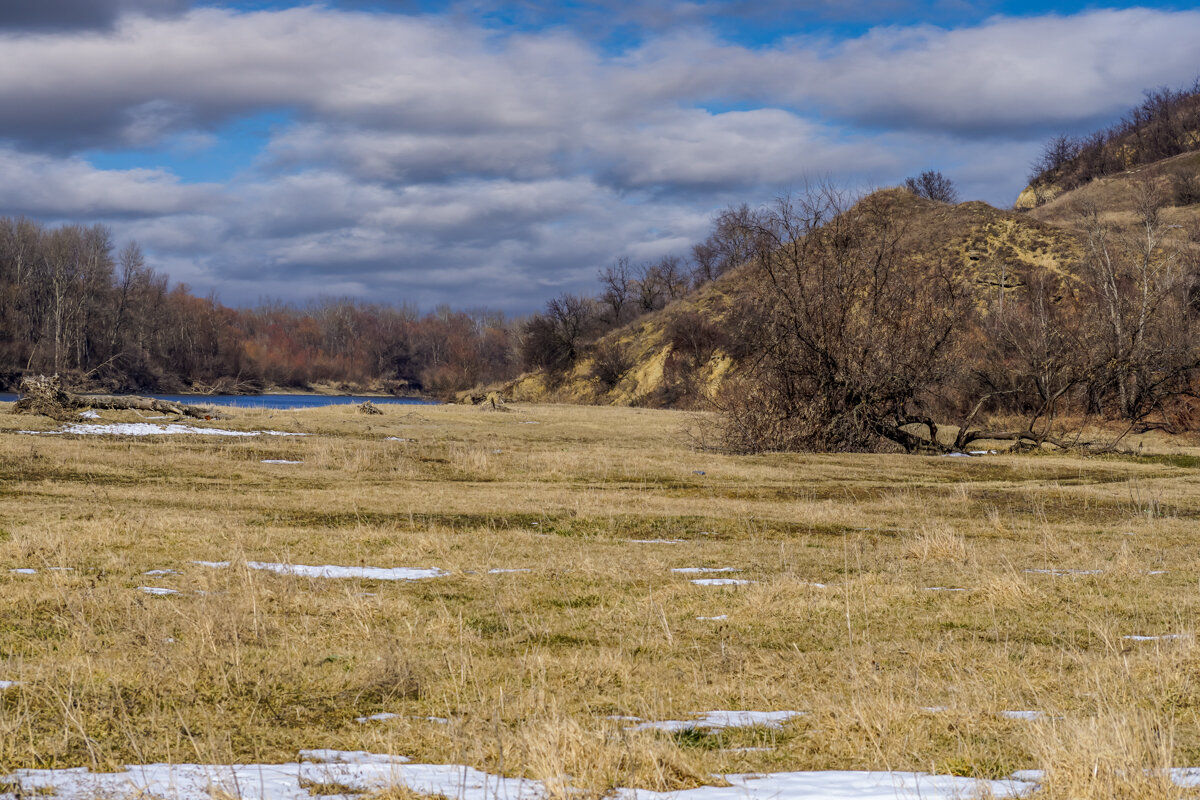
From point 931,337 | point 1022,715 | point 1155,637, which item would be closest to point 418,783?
point 1022,715

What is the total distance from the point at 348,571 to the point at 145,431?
2092 cm

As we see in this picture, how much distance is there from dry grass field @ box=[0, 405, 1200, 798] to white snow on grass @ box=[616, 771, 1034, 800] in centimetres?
17

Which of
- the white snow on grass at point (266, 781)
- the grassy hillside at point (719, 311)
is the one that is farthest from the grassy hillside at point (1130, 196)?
the white snow on grass at point (266, 781)

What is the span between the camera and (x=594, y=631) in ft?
28.2

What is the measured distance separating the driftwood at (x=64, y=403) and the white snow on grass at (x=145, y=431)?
1.91m

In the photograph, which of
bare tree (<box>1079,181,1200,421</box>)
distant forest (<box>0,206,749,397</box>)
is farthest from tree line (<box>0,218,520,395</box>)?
bare tree (<box>1079,181,1200,421</box>)

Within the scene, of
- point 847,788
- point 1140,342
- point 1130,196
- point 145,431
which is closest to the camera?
point 847,788

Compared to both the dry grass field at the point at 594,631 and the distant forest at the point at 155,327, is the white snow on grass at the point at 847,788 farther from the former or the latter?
the distant forest at the point at 155,327

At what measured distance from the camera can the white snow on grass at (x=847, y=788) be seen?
4.54m

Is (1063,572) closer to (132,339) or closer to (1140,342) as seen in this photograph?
(1140,342)

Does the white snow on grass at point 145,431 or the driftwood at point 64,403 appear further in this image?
the driftwood at point 64,403

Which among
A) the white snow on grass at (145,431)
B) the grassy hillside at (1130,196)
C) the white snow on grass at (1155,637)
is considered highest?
the grassy hillside at (1130,196)

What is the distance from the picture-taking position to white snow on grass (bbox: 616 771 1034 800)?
4.54 m

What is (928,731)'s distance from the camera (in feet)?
18.8
